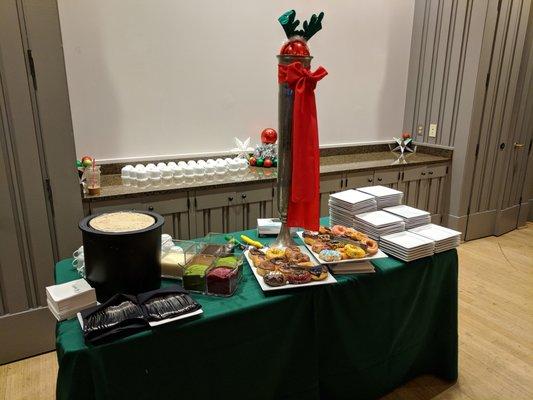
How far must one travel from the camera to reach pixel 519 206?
173 inches

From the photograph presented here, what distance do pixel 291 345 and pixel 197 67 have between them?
227 centimetres

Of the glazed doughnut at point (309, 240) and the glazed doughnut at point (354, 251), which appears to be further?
the glazed doughnut at point (309, 240)

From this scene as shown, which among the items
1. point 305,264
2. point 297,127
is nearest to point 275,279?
point 305,264

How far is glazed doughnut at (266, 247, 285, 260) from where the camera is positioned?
5.17 feet

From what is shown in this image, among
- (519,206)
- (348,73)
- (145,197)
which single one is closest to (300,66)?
(145,197)

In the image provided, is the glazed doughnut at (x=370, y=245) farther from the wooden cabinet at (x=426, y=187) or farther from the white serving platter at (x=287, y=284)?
the wooden cabinet at (x=426, y=187)

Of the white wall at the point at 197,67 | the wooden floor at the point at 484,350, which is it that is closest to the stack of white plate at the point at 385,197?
the wooden floor at the point at 484,350

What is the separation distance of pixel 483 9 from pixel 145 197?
325 cm

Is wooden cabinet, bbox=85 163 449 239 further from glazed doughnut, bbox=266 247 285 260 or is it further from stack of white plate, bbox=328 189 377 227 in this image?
glazed doughnut, bbox=266 247 285 260

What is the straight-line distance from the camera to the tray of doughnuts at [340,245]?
5.06 feet

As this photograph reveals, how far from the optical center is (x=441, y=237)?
1.76 metres

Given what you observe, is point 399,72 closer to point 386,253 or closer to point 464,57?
point 464,57

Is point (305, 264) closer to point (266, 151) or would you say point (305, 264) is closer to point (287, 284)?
point (287, 284)

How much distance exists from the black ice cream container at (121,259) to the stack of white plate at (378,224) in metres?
0.93
